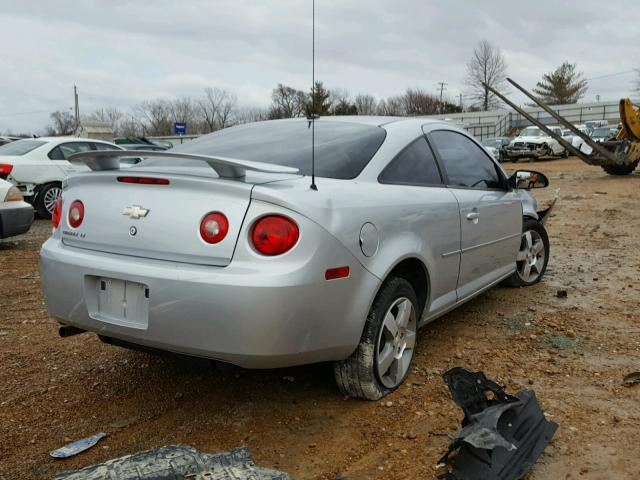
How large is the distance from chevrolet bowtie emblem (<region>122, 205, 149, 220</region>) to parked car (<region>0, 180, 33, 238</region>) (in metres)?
5.13

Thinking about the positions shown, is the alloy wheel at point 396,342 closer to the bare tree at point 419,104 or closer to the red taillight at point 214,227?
the red taillight at point 214,227

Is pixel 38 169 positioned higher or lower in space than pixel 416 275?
higher

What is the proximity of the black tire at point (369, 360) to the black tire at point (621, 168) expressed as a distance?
54.6 ft

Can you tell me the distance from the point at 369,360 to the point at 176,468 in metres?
1.17

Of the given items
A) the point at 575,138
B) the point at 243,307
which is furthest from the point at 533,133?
the point at 243,307

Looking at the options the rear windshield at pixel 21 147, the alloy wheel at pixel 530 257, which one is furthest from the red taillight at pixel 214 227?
the rear windshield at pixel 21 147

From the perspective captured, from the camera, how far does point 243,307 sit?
2.39 meters

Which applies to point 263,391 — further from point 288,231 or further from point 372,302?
point 288,231

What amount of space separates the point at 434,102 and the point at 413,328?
7931cm

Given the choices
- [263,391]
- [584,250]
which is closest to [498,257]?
[263,391]

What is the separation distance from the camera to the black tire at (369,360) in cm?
289

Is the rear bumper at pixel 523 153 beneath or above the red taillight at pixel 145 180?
beneath

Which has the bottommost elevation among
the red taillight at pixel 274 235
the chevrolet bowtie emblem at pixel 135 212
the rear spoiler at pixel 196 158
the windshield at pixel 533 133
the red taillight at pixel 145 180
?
the red taillight at pixel 274 235

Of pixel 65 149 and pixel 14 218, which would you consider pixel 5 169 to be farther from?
pixel 14 218
